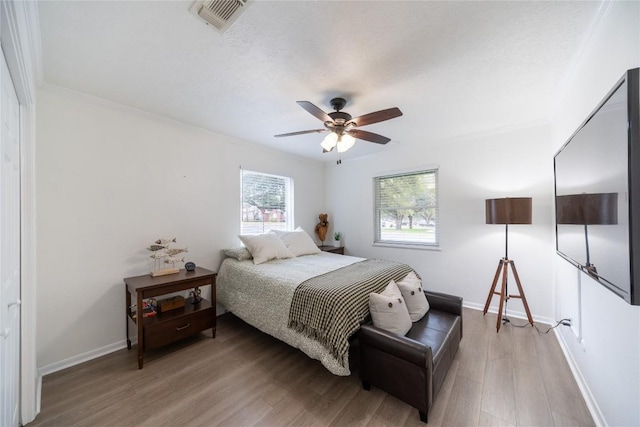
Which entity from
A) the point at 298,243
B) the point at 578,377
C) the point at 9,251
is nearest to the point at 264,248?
the point at 298,243

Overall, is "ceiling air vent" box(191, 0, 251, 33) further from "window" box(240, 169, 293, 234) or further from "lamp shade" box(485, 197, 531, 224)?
"lamp shade" box(485, 197, 531, 224)

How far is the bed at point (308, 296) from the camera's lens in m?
1.80

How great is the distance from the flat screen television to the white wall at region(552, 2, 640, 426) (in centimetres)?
21

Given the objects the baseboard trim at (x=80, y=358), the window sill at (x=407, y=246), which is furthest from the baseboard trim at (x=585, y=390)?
the baseboard trim at (x=80, y=358)

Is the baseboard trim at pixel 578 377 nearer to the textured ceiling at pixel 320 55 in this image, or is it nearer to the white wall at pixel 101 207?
the textured ceiling at pixel 320 55

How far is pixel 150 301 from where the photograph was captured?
8.10 feet

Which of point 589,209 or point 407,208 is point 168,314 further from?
point 407,208

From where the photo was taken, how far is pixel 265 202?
3.90m

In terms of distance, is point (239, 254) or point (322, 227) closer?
point (239, 254)

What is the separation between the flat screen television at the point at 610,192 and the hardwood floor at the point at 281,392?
1.05 metres

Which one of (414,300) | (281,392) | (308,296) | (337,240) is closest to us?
(281,392)

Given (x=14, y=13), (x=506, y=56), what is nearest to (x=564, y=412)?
(x=506, y=56)

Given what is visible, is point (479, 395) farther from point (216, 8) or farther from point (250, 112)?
point (250, 112)

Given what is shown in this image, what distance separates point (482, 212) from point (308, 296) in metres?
2.72
